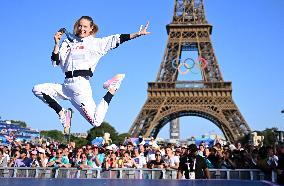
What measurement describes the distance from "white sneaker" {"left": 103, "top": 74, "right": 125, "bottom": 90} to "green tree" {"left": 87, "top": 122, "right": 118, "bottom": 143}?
57984 mm

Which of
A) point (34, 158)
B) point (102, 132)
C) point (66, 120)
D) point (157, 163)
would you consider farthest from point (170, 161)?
point (102, 132)

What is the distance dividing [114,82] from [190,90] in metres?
43.5

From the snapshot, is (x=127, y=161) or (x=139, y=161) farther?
(x=139, y=161)

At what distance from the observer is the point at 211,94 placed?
163 feet

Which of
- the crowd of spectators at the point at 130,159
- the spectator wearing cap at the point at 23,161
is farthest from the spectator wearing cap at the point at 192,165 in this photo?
the spectator wearing cap at the point at 23,161

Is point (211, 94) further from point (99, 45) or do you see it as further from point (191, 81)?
point (99, 45)

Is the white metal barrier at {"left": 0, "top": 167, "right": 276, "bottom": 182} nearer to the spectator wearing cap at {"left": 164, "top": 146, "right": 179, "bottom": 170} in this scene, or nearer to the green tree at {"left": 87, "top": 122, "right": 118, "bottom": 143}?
the spectator wearing cap at {"left": 164, "top": 146, "right": 179, "bottom": 170}

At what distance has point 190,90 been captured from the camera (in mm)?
50125

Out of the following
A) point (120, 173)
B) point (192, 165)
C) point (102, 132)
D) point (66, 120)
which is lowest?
point (120, 173)

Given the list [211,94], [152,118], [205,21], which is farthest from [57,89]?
[205,21]

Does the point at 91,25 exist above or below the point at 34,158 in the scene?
above

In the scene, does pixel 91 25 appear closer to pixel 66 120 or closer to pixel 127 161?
pixel 66 120

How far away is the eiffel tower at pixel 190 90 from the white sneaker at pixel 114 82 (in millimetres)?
37621

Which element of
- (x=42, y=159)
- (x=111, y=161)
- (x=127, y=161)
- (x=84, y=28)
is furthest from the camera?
(x=127, y=161)
